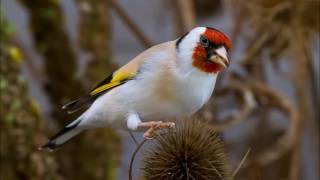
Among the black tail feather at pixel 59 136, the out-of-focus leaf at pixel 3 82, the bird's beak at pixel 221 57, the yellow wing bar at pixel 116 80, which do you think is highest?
the bird's beak at pixel 221 57

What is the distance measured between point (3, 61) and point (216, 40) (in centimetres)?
97

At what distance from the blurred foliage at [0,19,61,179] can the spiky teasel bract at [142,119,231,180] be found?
0.87 meters

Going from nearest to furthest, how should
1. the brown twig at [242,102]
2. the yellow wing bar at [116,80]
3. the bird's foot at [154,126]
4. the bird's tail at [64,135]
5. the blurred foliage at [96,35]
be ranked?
the bird's foot at [154,126] → the yellow wing bar at [116,80] → the bird's tail at [64,135] → the brown twig at [242,102] → the blurred foliage at [96,35]

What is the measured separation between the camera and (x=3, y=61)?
185cm

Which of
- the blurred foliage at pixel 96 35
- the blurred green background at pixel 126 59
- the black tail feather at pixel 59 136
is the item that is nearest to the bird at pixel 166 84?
the black tail feather at pixel 59 136

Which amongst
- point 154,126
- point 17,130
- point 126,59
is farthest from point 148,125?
point 126,59

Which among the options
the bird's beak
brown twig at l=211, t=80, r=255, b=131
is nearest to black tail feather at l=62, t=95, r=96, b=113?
the bird's beak

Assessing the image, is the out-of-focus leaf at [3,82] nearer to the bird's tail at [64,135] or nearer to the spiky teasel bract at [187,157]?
the bird's tail at [64,135]

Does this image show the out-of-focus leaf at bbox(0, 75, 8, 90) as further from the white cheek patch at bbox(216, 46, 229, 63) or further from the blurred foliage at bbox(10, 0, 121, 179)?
the white cheek patch at bbox(216, 46, 229, 63)

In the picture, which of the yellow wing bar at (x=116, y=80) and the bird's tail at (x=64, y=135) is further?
the bird's tail at (x=64, y=135)

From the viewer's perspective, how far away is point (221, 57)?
38.7 inches

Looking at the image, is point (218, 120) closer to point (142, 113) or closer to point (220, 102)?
point (220, 102)

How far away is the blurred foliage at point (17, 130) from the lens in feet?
5.95

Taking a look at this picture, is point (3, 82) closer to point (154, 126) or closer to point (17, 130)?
point (17, 130)
